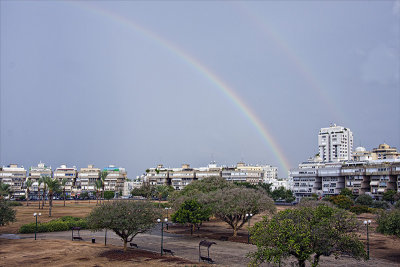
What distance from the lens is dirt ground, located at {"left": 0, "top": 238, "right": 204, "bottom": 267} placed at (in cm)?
2993

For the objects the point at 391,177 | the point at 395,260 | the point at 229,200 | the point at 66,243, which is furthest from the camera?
the point at 391,177

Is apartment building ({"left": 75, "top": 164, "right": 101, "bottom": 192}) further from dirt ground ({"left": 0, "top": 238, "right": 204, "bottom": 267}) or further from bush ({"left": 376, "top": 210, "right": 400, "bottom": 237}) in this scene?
bush ({"left": 376, "top": 210, "right": 400, "bottom": 237})

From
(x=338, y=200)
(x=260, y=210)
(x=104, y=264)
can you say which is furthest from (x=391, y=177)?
(x=104, y=264)

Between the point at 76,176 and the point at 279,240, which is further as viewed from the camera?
the point at 76,176

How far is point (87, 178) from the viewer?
18388cm

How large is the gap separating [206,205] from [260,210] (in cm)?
782

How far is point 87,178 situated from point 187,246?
506 ft

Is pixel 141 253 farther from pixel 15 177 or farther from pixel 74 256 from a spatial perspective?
pixel 15 177

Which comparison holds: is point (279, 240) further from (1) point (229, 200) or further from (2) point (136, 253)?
(1) point (229, 200)

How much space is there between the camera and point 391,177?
4021 inches

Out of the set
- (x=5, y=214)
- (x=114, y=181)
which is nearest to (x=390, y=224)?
(x=5, y=214)

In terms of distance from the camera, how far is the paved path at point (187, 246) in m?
32.9

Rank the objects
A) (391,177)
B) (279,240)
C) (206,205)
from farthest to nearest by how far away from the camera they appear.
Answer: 1. (391,177)
2. (206,205)
3. (279,240)

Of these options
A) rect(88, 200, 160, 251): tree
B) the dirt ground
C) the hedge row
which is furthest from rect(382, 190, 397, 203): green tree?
the dirt ground
